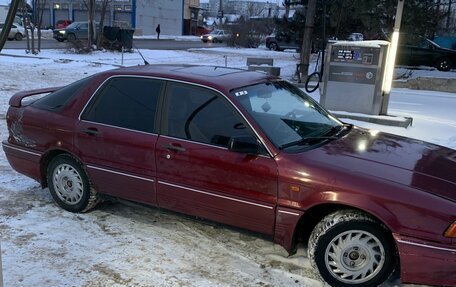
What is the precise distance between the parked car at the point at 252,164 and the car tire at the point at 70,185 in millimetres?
11

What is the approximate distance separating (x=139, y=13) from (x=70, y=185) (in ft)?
203

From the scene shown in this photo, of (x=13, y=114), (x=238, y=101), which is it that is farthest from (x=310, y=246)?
(x=13, y=114)

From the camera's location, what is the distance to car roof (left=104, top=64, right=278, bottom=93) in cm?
427

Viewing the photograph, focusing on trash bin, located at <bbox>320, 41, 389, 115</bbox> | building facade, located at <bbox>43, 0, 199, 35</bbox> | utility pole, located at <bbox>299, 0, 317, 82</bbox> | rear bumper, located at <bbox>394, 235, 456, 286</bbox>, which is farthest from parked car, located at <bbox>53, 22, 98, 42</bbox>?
rear bumper, located at <bbox>394, 235, 456, 286</bbox>

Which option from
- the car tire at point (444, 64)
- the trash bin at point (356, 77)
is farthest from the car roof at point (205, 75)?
the car tire at point (444, 64)

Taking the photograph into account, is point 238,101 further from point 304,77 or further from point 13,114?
point 304,77

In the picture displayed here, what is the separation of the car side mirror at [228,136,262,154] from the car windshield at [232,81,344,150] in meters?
0.16

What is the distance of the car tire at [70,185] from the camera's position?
477 cm

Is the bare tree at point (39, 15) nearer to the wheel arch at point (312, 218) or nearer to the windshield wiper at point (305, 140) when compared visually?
the windshield wiper at point (305, 140)

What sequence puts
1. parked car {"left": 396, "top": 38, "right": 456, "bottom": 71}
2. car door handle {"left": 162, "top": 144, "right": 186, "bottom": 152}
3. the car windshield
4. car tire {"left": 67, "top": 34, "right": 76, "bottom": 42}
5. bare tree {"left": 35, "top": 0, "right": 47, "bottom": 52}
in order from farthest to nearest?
car tire {"left": 67, "top": 34, "right": 76, "bottom": 42} → bare tree {"left": 35, "top": 0, "right": 47, "bottom": 52} → parked car {"left": 396, "top": 38, "right": 456, "bottom": 71} → car door handle {"left": 162, "top": 144, "right": 186, "bottom": 152} → the car windshield

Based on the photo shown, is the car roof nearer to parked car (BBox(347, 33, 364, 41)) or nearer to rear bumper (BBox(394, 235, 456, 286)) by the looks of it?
rear bumper (BBox(394, 235, 456, 286))

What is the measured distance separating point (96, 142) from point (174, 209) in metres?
0.99

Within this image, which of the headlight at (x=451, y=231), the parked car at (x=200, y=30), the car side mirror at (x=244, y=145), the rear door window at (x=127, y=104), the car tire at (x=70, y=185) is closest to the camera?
the headlight at (x=451, y=231)

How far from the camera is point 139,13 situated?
63625mm
